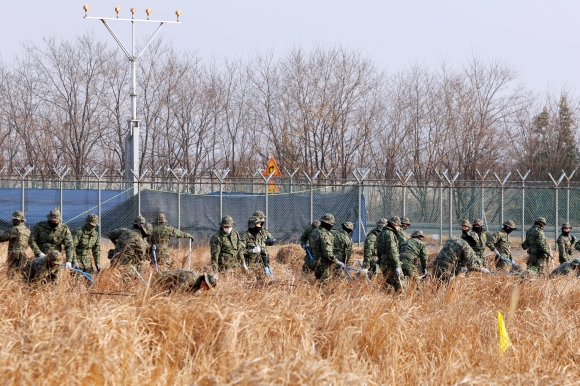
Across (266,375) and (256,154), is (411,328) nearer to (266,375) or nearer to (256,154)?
(266,375)

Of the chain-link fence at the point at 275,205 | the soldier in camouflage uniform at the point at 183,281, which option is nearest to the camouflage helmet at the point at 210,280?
the soldier in camouflage uniform at the point at 183,281

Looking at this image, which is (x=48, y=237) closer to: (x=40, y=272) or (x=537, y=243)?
(x=40, y=272)

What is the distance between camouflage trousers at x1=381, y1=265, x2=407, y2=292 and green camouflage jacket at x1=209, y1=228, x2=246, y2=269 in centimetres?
240

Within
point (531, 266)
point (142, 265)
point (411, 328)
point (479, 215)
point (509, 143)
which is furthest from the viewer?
point (509, 143)

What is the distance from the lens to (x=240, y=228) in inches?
755

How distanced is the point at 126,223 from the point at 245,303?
1208cm

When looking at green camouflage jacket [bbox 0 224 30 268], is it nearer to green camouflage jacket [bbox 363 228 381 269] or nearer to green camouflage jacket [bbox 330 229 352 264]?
green camouflage jacket [bbox 330 229 352 264]

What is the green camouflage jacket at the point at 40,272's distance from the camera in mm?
8932

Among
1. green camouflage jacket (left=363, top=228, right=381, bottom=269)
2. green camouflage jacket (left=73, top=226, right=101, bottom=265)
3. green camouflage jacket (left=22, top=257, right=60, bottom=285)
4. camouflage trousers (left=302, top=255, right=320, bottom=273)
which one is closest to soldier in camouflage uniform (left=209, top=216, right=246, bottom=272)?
camouflage trousers (left=302, top=255, right=320, bottom=273)

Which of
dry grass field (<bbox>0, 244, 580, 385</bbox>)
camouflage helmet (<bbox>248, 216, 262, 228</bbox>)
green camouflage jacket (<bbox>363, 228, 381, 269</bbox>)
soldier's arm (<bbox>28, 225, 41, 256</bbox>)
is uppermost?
camouflage helmet (<bbox>248, 216, 262, 228</bbox>)

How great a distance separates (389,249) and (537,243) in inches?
178

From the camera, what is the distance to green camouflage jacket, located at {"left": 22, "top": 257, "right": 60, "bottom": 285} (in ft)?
29.3

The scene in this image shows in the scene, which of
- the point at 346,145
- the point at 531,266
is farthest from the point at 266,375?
the point at 346,145

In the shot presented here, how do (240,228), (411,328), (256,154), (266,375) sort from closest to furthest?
(266,375)
(411,328)
(240,228)
(256,154)
